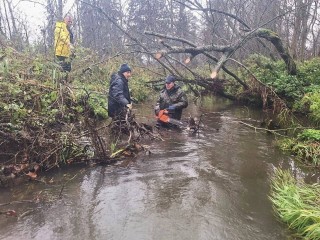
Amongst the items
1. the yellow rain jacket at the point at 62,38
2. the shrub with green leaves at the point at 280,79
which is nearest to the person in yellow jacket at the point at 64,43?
the yellow rain jacket at the point at 62,38

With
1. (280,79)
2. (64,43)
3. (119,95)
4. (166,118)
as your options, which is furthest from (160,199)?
(280,79)

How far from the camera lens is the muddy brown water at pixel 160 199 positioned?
3.96 meters

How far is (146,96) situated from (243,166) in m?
8.99

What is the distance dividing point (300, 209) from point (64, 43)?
764cm

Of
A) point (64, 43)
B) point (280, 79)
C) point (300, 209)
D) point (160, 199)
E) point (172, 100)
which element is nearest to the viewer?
point (300, 209)

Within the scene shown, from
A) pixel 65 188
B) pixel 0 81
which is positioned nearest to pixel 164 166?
pixel 65 188

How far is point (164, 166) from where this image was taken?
20.6ft

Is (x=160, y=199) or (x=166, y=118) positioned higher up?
(x=166, y=118)

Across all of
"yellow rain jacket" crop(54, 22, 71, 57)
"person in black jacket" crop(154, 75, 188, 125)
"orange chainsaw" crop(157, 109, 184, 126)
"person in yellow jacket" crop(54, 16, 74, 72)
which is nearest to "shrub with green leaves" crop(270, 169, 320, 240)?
"orange chainsaw" crop(157, 109, 184, 126)

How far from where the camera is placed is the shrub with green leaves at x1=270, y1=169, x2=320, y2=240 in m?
3.65

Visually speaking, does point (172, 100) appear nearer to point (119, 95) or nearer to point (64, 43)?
point (119, 95)

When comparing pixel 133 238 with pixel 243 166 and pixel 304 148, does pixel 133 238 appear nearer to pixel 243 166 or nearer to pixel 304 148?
pixel 243 166

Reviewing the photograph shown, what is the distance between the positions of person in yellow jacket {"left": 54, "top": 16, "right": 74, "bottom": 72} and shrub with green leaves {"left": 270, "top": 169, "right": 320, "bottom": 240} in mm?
6966

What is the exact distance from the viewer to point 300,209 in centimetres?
392
